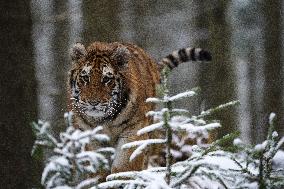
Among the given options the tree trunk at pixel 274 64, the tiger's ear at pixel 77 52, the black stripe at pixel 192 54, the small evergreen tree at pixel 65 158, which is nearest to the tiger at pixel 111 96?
the tiger's ear at pixel 77 52

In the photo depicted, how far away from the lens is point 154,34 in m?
11.5

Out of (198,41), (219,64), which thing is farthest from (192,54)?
(198,41)

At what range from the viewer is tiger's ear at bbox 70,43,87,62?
434 cm

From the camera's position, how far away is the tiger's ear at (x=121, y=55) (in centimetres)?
449

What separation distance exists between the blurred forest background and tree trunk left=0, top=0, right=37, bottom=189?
2.34 m

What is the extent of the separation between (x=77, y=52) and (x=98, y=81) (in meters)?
0.23

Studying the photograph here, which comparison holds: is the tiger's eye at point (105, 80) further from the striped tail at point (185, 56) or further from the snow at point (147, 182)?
the snow at point (147, 182)

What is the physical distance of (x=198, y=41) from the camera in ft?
34.9

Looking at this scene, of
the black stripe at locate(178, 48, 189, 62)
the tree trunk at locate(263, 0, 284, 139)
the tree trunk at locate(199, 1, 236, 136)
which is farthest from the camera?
the tree trunk at locate(199, 1, 236, 136)

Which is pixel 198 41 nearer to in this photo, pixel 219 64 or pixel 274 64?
pixel 219 64

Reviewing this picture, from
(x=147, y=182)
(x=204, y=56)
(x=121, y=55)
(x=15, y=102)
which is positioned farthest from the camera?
(x=204, y=56)

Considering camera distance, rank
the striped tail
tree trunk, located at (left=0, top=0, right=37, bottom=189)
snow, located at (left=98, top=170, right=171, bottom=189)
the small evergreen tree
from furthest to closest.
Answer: the striped tail < tree trunk, located at (left=0, top=0, right=37, bottom=189) < snow, located at (left=98, top=170, right=171, bottom=189) < the small evergreen tree

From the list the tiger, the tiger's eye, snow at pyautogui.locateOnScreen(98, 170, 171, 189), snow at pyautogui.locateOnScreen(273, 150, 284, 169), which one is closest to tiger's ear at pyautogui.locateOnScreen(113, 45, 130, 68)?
the tiger

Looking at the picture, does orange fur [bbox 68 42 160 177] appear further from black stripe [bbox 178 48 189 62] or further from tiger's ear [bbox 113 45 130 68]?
black stripe [bbox 178 48 189 62]
